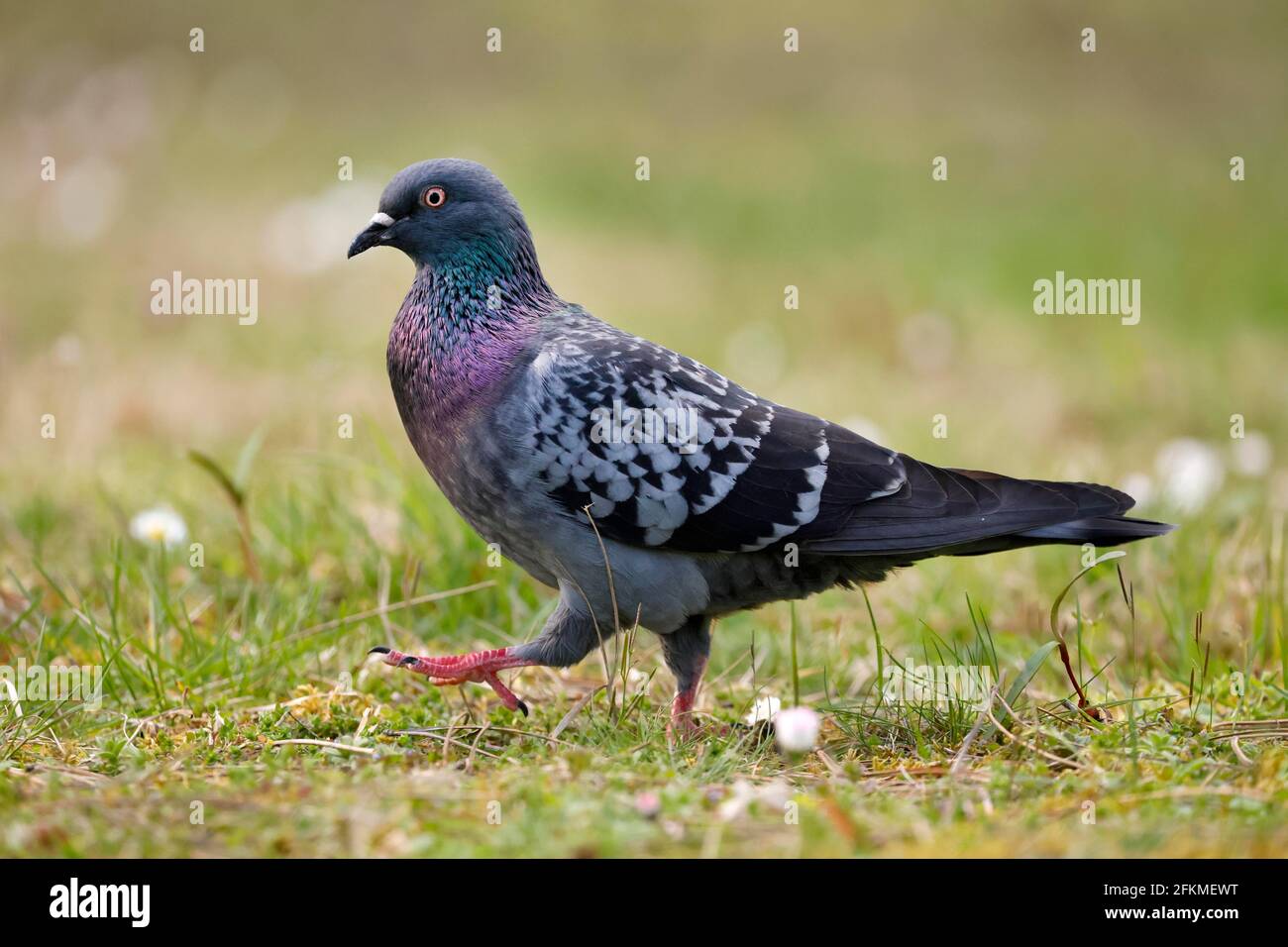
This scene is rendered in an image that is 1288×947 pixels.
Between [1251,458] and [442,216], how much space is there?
4.75 m

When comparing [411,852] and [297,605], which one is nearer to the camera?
[411,852]

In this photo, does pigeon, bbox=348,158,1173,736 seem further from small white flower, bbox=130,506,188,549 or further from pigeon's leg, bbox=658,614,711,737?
small white flower, bbox=130,506,188,549

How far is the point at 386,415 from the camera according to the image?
8.38m

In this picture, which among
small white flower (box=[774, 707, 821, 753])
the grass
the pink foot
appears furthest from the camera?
the pink foot

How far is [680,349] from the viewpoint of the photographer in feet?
31.8

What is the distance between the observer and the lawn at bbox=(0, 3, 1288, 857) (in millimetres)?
3494

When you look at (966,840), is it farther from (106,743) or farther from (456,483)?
(106,743)

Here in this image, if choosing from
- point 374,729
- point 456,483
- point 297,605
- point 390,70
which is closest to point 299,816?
point 374,729

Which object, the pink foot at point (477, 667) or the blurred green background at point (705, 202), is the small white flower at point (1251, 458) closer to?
the blurred green background at point (705, 202)

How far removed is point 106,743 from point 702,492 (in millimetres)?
2011

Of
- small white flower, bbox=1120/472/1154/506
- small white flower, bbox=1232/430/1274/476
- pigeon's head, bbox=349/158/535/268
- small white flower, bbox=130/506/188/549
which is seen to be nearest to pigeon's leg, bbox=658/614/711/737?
pigeon's head, bbox=349/158/535/268

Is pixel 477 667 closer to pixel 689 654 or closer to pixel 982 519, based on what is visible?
pixel 689 654

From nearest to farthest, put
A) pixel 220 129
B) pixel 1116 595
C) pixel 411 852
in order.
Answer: pixel 411 852 < pixel 1116 595 < pixel 220 129

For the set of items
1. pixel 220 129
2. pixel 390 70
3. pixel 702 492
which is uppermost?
pixel 390 70
